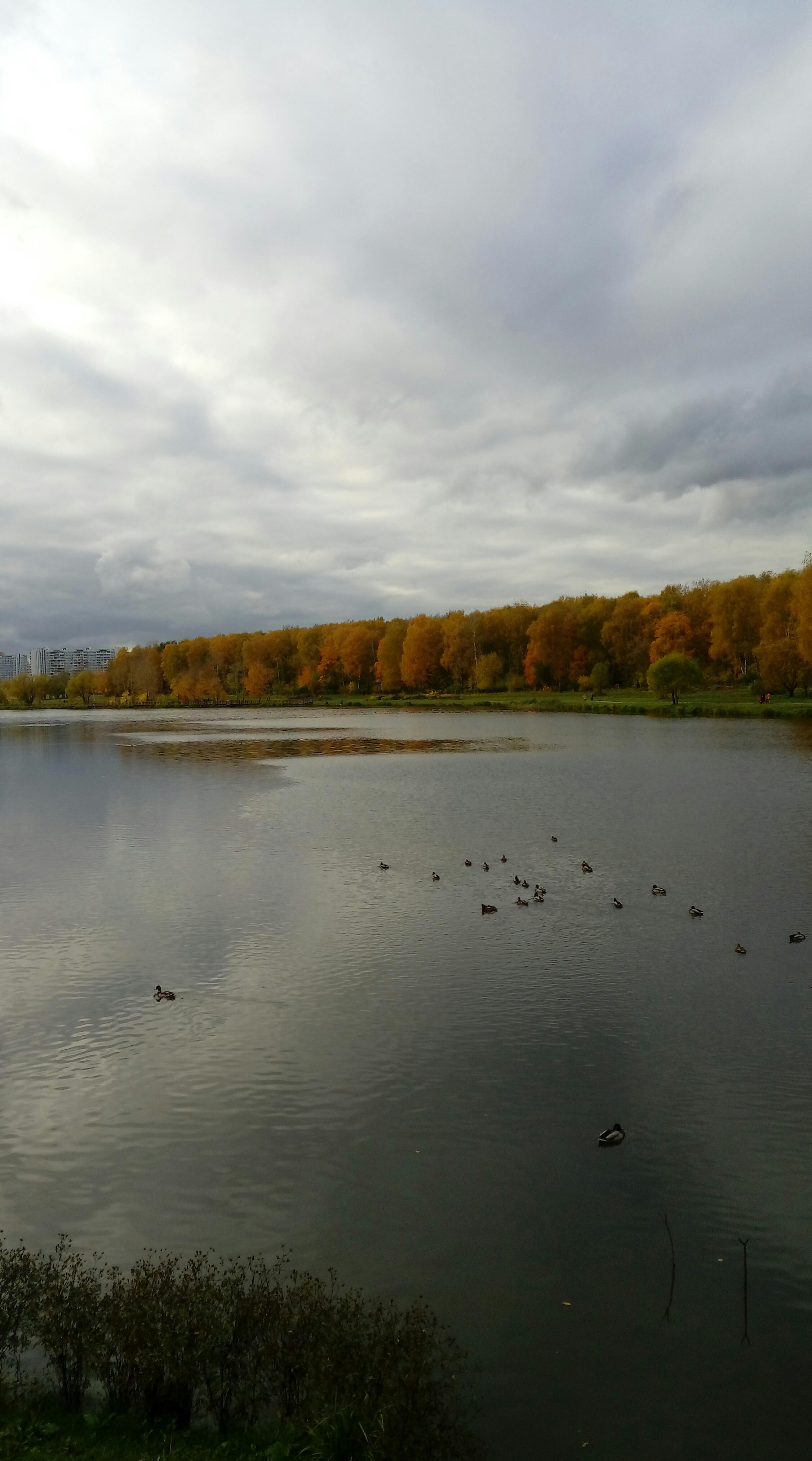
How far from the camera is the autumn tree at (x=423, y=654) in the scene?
160 m

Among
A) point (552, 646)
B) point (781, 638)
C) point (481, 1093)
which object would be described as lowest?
point (481, 1093)

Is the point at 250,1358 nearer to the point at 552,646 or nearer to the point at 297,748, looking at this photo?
the point at 297,748

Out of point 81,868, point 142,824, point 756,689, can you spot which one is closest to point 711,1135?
point 81,868

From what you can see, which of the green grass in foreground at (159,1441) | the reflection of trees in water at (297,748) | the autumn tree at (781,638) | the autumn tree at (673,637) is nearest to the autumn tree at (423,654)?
the autumn tree at (673,637)

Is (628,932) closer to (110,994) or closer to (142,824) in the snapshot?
(110,994)

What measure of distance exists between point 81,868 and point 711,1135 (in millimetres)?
22990

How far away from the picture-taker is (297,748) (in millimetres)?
77312

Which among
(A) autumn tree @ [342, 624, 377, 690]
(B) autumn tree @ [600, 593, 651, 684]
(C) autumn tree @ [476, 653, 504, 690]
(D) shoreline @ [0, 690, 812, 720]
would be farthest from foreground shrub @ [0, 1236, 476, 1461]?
(A) autumn tree @ [342, 624, 377, 690]

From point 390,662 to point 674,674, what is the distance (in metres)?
76.6

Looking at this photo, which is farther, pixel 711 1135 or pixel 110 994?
pixel 110 994

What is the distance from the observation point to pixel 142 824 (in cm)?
3791

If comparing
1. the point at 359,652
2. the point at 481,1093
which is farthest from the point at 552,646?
the point at 481,1093

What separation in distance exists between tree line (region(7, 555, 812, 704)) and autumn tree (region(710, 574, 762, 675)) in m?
0.14

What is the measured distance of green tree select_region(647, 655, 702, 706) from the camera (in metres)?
98.8
